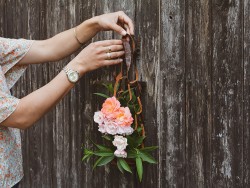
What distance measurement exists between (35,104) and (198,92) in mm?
896

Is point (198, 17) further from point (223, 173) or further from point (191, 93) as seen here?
point (223, 173)

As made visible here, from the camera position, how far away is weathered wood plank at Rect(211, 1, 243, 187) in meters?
2.18

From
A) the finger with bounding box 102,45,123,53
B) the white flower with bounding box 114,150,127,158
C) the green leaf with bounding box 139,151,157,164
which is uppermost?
the finger with bounding box 102,45,123,53

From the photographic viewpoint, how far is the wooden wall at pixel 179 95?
220cm

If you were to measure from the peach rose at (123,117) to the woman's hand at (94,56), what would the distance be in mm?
277

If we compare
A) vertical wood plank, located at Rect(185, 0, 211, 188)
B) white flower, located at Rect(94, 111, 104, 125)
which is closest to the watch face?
white flower, located at Rect(94, 111, 104, 125)

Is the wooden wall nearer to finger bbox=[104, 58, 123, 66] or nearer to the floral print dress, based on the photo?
finger bbox=[104, 58, 123, 66]

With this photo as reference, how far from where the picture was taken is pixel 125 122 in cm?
229

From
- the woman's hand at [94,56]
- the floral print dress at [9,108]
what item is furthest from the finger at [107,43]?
the floral print dress at [9,108]

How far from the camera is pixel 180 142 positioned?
7.89 feet

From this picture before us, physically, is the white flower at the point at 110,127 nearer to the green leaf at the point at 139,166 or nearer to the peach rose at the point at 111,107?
the peach rose at the point at 111,107

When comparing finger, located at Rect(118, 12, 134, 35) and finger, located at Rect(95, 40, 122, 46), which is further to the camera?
finger, located at Rect(118, 12, 134, 35)

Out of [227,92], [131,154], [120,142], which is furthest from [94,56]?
[227,92]

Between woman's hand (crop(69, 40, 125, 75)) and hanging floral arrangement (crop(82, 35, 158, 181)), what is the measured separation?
0.32 feet
